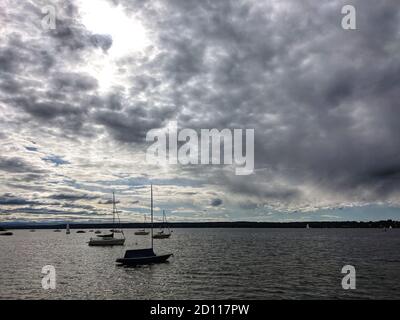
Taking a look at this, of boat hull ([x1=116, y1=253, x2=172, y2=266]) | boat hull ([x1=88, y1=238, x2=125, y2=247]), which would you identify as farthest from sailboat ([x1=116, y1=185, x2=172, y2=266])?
boat hull ([x1=88, y1=238, x2=125, y2=247])

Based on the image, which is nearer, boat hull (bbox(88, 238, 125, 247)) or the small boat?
the small boat

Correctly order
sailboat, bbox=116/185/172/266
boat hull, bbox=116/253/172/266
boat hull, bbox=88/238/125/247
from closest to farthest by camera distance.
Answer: boat hull, bbox=116/253/172/266, sailboat, bbox=116/185/172/266, boat hull, bbox=88/238/125/247

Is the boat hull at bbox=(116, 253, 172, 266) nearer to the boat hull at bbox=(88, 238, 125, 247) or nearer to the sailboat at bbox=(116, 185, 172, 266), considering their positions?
the sailboat at bbox=(116, 185, 172, 266)

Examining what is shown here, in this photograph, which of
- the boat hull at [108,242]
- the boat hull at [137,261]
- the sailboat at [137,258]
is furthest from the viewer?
the boat hull at [108,242]

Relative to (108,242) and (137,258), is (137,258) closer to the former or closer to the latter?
(137,258)

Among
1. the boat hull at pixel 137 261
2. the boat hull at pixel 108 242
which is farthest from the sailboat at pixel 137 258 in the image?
the boat hull at pixel 108 242

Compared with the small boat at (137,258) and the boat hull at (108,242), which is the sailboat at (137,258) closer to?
the small boat at (137,258)

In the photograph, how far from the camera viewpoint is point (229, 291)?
143ft

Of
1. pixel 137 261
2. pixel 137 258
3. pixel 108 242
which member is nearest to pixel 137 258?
pixel 137 258

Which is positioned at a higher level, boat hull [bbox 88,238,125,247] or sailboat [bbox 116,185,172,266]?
sailboat [bbox 116,185,172,266]
